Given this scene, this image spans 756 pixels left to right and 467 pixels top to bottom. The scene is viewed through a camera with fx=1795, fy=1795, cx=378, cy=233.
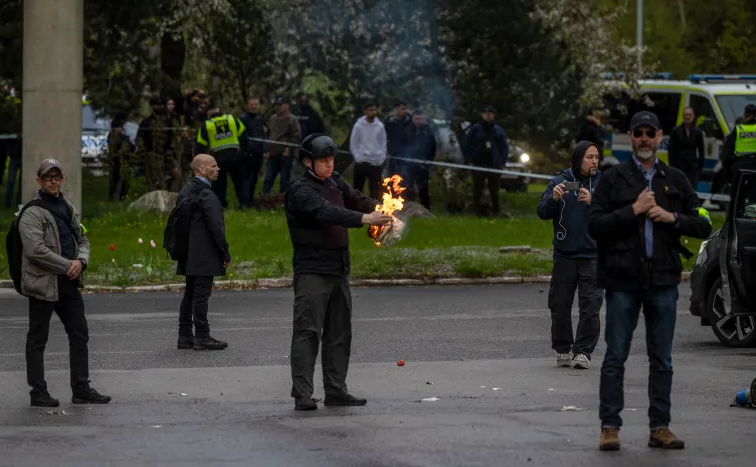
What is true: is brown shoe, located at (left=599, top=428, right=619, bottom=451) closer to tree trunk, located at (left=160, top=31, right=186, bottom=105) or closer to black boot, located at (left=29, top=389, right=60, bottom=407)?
black boot, located at (left=29, top=389, right=60, bottom=407)

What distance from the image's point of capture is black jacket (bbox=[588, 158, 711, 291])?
951 centimetres

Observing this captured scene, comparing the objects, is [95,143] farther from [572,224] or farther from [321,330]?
[321,330]

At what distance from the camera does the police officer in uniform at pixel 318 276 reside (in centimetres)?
1134

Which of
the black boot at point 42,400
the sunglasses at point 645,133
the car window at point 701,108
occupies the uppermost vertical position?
the car window at point 701,108

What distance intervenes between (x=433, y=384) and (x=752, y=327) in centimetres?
335

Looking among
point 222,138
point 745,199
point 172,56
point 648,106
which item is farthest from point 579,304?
point 172,56

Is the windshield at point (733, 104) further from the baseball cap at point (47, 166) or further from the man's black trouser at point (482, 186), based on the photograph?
the baseball cap at point (47, 166)

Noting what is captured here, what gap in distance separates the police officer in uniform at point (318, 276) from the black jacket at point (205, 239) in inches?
139

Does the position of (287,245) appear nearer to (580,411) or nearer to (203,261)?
(203,261)

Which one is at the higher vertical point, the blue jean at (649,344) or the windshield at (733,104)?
the windshield at (733,104)

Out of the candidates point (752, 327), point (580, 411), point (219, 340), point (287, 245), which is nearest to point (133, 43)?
point (287, 245)

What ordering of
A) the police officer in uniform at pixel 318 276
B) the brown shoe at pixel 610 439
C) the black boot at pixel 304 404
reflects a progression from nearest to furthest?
the brown shoe at pixel 610 439, the black boot at pixel 304 404, the police officer in uniform at pixel 318 276

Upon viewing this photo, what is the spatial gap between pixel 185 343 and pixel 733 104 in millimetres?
18669

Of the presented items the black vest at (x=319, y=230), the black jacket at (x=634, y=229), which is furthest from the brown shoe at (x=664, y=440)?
the black vest at (x=319, y=230)
